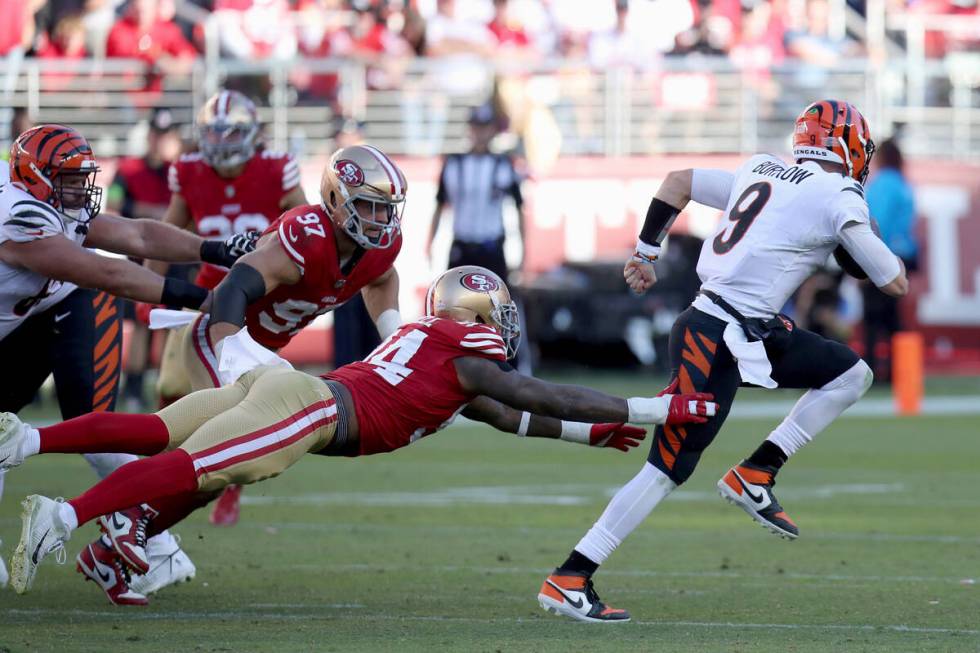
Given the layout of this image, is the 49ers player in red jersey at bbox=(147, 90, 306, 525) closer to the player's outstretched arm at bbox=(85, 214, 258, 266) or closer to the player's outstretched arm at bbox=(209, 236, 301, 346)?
the player's outstretched arm at bbox=(85, 214, 258, 266)

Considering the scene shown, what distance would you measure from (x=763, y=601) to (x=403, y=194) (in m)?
1.99

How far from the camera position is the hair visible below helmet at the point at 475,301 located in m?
5.78

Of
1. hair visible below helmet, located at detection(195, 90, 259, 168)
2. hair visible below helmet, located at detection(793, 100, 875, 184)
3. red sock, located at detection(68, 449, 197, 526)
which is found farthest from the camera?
hair visible below helmet, located at detection(195, 90, 259, 168)

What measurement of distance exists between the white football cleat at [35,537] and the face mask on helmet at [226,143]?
11.1 ft

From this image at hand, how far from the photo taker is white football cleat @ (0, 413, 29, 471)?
5445 millimetres

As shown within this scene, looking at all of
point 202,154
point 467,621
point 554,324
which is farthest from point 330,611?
point 554,324

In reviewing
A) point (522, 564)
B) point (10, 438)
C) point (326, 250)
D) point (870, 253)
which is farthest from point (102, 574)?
point (870, 253)

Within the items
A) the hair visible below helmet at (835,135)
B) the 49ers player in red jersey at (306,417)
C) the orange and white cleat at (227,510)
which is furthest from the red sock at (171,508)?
the hair visible below helmet at (835,135)

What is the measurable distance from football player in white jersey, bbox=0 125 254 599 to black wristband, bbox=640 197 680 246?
60.3 inches

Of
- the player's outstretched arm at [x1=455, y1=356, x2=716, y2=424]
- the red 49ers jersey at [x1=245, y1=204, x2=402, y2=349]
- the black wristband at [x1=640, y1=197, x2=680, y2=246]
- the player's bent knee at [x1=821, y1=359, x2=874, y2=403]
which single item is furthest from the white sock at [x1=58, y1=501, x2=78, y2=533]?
the player's bent knee at [x1=821, y1=359, x2=874, y2=403]

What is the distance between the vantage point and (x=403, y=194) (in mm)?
6324

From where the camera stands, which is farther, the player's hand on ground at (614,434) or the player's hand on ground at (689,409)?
the player's hand on ground at (614,434)

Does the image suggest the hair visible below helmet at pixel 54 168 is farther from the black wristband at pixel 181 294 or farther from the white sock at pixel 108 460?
the white sock at pixel 108 460

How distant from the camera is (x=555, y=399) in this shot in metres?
5.58
